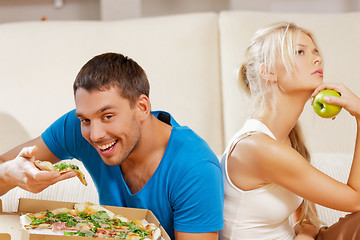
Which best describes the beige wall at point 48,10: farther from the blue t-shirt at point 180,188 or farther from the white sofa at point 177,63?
the blue t-shirt at point 180,188

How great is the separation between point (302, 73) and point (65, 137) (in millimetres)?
701

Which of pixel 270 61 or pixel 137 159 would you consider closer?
pixel 137 159

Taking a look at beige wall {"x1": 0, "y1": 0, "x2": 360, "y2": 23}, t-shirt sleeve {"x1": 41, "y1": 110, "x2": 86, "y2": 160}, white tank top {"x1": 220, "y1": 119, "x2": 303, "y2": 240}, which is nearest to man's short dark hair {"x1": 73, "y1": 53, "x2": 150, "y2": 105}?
t-shirt sleeve {"x1": 41, "y1": 110, "x2": 86, "y2": 160}

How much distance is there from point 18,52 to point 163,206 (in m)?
1.45

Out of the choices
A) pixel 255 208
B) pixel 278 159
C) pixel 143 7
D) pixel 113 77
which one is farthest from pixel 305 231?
pixel 143 7

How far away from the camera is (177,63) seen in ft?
7.81

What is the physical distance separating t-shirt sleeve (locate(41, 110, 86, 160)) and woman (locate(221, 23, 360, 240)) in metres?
0.43

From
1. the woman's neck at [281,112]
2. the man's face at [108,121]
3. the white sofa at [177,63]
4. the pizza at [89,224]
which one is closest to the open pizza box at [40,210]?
the pizza at [89,224]

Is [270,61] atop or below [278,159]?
atop

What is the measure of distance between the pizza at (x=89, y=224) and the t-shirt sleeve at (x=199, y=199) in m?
0.17

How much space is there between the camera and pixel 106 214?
111 cm

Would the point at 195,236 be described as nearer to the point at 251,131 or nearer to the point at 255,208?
the point at 255,208

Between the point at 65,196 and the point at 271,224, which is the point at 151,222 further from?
the point at 65,196

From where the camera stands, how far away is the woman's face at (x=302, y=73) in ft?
4.58
